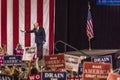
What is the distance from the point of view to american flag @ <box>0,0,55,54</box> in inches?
844

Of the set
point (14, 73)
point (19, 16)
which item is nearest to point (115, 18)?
point (19, 16)

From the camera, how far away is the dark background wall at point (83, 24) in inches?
864

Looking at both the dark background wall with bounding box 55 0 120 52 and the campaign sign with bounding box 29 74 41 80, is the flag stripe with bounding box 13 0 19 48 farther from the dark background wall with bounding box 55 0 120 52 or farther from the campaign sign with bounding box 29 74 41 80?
the campaign sign with bounding box 29 74 41 80

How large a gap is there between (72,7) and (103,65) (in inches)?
596

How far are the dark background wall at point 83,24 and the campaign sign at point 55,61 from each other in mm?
12961

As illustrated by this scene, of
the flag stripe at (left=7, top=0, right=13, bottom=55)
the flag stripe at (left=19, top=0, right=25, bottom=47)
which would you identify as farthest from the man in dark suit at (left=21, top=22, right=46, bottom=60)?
the flag stripe at (left=7, top=0, right=13, bottom=55)

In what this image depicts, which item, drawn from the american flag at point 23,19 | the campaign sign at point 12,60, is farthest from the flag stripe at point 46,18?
the campaign sign at point 12,60

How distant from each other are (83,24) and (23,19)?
2.74 meters

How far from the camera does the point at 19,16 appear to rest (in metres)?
21.7

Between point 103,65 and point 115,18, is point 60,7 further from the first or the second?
point 103,65

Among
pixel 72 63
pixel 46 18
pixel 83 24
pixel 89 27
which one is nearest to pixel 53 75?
pixel 72 63

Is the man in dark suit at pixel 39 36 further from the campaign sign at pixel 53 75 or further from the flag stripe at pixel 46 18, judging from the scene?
the campaign sign at pixel 53 75

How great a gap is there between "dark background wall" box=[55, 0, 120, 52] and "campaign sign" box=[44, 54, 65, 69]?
42.5 feet

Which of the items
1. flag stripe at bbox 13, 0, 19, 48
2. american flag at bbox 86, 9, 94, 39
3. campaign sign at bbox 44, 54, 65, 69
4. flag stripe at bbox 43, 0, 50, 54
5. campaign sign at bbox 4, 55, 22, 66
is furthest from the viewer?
flag stripe at bbox 13, 0, 19, 48
